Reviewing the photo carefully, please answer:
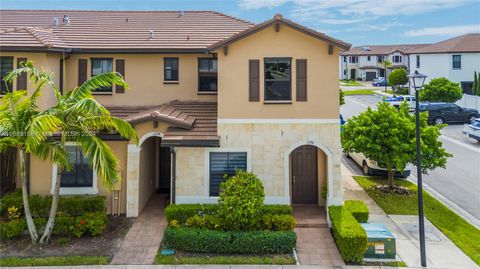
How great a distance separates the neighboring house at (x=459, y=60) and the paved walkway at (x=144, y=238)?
42.4 metres

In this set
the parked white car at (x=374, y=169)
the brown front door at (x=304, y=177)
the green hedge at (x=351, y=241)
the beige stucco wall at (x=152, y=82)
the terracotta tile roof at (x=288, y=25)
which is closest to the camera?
the green hedge at (x=351, y=241)

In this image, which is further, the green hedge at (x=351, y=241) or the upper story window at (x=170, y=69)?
the upper story window at (x=170, y=69)

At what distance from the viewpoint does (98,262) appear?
34.9ft

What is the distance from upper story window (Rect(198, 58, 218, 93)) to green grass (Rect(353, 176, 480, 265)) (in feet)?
30.0

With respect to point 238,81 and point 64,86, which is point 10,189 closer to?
point 64,86

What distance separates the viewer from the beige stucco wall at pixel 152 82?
1631 cm

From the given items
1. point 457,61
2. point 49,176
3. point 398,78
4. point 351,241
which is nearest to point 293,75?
point 351,241

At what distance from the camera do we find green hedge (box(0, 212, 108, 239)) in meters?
11.9

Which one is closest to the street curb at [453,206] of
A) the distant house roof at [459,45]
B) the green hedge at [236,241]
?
the green hedge at [236,241]

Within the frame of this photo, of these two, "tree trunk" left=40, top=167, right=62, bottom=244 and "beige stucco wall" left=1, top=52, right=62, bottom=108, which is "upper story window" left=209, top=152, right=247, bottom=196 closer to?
"tree trunk" left=40, top=167, right=62, bottom=244

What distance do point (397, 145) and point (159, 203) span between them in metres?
10.7

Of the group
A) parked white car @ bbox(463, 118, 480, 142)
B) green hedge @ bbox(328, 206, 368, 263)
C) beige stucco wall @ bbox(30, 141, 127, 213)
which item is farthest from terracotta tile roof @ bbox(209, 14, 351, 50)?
parked white car @ bbox(463, 118, 480, 142)

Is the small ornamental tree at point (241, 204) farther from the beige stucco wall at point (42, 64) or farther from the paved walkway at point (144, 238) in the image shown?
the beige stucco wall at point (42, 64)

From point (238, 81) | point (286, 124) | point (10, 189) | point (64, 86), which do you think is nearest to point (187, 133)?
point (238, 81)
